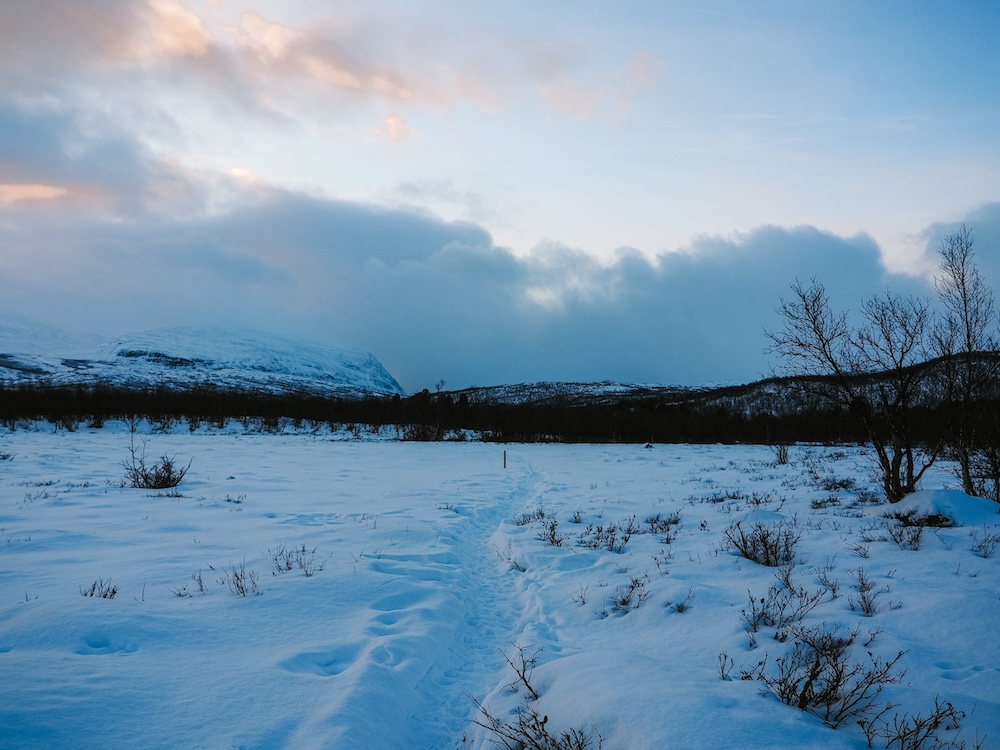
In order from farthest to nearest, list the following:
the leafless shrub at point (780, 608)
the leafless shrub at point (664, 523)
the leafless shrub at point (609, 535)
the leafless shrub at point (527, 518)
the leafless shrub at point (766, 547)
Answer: the leafless shrub at point (527, 518), the leafless shrub at point (664, 523), the leafless shrub at point (609, 535), the leafless shrub at point (766, 547), the leafless shrub at point (780, 608)

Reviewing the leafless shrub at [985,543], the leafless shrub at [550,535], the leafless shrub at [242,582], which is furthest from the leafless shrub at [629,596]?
the leafless shrub at [985,543]

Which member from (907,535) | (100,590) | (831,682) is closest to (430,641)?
(831,682)

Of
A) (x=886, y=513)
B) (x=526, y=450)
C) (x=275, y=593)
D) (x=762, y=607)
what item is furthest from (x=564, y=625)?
(x=526, y=450)

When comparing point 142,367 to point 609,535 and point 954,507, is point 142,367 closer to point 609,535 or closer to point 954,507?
point 609,535

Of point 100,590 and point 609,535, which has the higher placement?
point 100,590

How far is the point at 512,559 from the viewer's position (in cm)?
766

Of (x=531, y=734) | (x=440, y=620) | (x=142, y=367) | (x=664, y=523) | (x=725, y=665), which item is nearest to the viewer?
(x=531, y=734)

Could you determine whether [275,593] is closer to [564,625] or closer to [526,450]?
[564,625]

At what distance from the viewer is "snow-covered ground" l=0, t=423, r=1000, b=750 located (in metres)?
3.01

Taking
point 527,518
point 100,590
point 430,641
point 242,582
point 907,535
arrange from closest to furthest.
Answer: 1. point 430,641
2. point 100,590
3. point 242,582
4. point 907,535
5. point 527,518

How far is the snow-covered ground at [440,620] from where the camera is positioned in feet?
9.87

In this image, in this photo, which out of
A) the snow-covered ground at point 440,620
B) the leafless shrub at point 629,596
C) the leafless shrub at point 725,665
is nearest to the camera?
the snow-covered ground at point 440,620

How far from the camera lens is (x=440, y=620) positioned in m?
5.13

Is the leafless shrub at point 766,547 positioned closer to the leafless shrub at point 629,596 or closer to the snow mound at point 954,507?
the leafless shrub at point 629,596
